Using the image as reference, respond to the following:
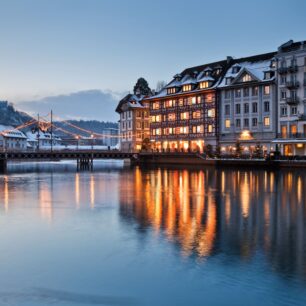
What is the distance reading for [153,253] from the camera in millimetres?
15578

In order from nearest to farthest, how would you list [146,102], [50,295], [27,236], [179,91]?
[50,295]
[27,236]
[179,91]
[146,102]

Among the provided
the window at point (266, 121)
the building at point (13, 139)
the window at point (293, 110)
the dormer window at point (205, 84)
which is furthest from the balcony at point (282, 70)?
the building at point (13, 139)

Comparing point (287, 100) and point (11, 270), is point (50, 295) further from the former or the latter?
point (287, 100)

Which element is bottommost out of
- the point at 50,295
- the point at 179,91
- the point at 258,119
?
the point at 50,295

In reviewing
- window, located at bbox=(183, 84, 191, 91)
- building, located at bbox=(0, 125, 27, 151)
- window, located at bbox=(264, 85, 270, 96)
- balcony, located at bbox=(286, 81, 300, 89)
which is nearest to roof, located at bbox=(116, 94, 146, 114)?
window, located at bbox=(183, 84, 191, 91)

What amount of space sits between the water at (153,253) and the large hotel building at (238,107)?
50883 mm

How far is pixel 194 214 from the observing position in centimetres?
2420

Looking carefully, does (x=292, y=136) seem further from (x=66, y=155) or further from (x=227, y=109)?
(x=66, y=155)

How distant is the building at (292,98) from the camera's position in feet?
246

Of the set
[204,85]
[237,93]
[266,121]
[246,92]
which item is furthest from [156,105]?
[266,121]

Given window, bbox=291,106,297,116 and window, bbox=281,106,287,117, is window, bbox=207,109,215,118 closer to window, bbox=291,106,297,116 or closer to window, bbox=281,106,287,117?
window, bbox=281,106,287,117

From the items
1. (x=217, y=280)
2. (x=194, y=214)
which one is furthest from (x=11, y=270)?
(x=194, y=214)

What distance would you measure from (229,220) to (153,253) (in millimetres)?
7797

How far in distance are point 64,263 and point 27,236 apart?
4977 mm
